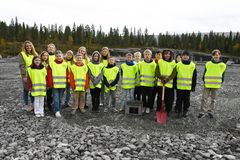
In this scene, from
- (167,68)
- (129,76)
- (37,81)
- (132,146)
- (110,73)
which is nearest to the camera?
(132,146)

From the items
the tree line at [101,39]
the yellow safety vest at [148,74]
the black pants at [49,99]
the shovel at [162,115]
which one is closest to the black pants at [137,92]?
the yellow safety vest at [148,74]

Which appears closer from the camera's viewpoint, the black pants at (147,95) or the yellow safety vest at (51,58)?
the yellow safety vest at (51,58)

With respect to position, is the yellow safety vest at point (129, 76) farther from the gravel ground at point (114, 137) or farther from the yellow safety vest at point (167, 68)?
the gravel ground at point (114, 137)

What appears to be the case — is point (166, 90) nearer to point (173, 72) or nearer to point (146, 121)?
point (173, 72)

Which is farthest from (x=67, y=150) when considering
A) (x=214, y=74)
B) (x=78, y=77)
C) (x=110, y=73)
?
(x=214, y=74)

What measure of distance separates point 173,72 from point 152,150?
3.51 meters

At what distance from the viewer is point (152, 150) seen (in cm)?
642

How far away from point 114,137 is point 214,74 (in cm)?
474

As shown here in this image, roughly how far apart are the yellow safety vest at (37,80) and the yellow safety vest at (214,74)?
19.8 feet

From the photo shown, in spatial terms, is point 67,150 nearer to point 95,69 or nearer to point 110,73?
point 95,69

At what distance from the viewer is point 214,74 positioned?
30.8ft

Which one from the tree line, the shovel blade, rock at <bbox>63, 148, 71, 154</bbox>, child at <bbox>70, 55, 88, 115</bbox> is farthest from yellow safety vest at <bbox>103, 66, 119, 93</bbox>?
the tree line

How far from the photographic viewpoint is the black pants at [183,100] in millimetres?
9180

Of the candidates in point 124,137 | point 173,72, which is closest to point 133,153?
point 124,137
